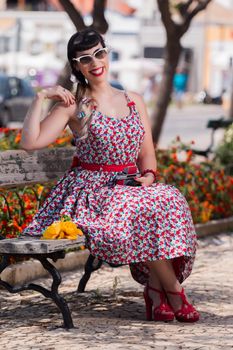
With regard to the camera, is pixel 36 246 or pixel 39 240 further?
pixel 39 240

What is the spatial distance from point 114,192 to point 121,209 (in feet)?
0.52

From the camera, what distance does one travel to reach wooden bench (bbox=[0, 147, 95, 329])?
6.46 metres

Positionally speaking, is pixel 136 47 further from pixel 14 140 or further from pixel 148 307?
pixel 148 307

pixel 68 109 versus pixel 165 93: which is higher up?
pixel 68 109

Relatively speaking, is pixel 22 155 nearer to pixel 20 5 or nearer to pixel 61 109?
pixel 61 109

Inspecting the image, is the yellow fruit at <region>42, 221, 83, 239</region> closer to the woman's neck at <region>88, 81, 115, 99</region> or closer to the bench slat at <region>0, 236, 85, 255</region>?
the bench slat at <region>0, 236, 85, 255</region>

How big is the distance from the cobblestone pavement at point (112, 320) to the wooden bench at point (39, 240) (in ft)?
0.56

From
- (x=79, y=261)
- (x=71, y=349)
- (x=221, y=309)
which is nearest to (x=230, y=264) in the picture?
(x=79, y=261)

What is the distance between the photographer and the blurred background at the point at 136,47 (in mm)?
60219

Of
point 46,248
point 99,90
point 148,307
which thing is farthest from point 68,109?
point 148,307

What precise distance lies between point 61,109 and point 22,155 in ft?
1.70

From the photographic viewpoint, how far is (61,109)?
686 cm

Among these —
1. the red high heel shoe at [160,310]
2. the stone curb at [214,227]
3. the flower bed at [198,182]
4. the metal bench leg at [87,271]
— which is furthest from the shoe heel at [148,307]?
the stone curb at [214,227]

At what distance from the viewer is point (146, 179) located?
692cm
